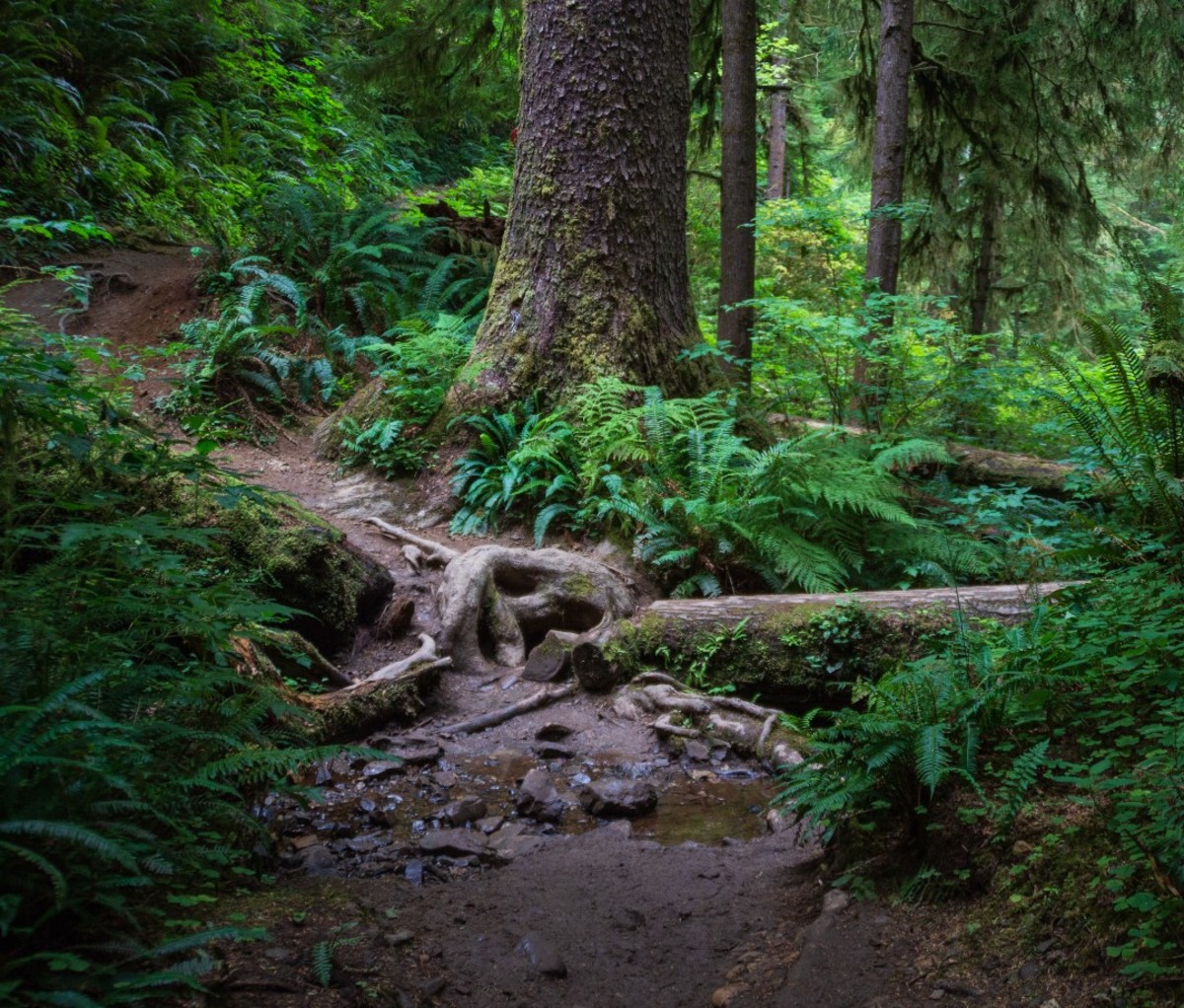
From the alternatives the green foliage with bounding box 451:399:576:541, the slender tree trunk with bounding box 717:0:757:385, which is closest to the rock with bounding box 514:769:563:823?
the green foliage with bounding box 451:399:576:541

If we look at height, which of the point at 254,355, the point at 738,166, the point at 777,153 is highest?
the point at 777,153

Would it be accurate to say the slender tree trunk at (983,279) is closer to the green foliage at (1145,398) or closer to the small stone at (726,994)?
the green foliage at (1145,398)

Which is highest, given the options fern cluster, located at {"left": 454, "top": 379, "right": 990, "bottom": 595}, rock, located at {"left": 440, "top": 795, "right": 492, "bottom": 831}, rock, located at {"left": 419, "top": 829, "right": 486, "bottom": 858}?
fern cluster, located at {"left": 454, "top": 379, "right": 990, "bottom": 595}

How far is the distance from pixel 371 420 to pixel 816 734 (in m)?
5.96

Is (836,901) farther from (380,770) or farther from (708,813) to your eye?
Answer: (380,770)

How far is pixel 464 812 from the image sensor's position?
13.1 feet

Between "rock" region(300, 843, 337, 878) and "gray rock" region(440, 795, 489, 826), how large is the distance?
0.63 meters

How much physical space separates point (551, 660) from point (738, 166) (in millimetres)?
6835

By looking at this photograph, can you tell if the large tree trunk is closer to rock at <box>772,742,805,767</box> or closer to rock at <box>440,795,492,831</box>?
rock at <box>772,742,805,767</box>

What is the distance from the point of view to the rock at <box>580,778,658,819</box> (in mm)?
4117

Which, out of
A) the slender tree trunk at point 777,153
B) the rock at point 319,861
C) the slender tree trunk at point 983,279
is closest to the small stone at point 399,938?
the rock at point 319,861

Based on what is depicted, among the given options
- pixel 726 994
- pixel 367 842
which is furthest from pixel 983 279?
pixel 726 994

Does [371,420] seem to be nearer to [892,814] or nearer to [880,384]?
[880,384]

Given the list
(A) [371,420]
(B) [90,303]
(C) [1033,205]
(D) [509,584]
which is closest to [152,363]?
(B) [90,303]
